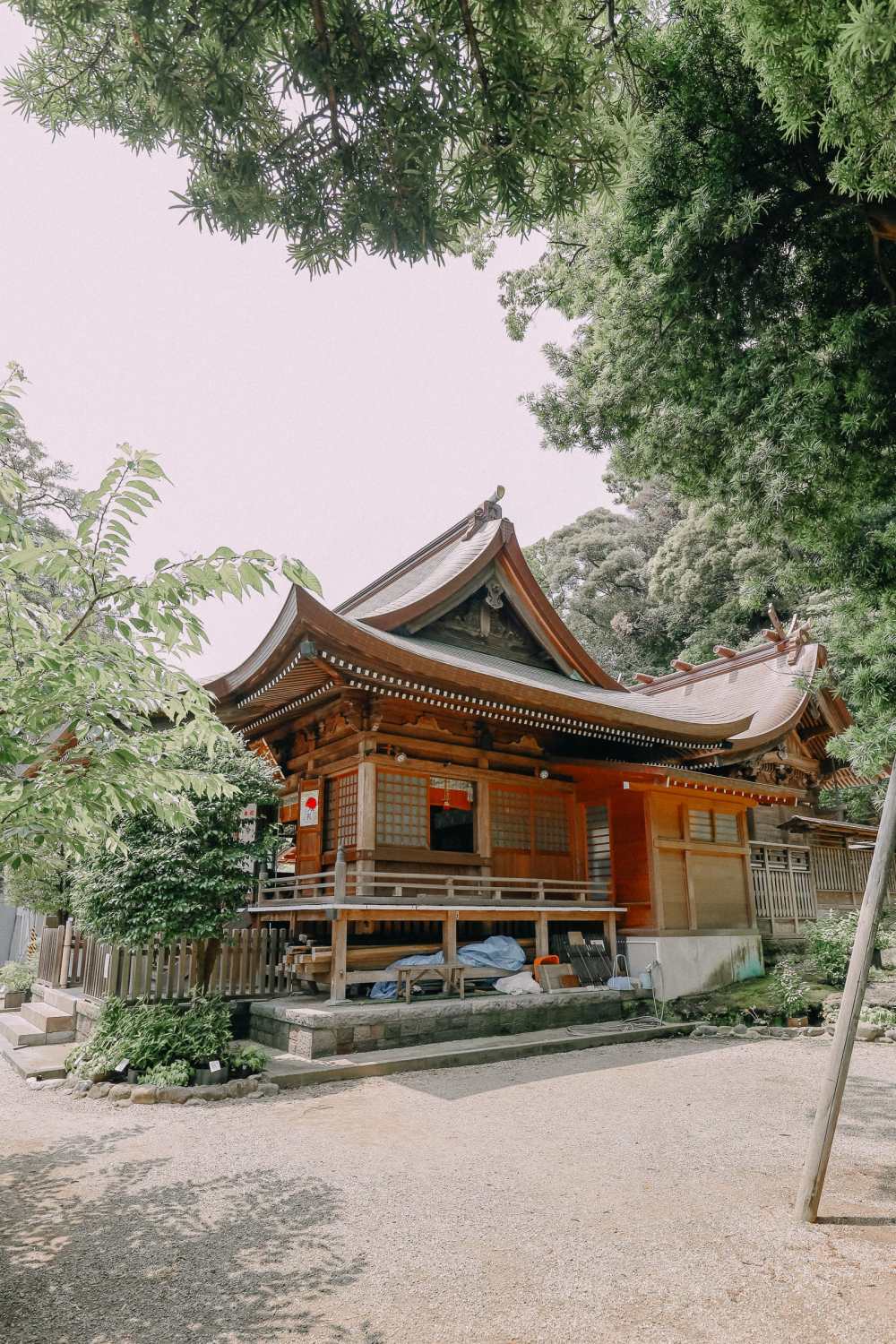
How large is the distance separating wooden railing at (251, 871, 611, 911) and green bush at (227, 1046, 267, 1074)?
1.88 meters

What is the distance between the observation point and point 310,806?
38.4 ft

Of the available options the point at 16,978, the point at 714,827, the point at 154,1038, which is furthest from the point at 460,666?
the point at 16,978

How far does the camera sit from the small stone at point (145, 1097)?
6734 mm

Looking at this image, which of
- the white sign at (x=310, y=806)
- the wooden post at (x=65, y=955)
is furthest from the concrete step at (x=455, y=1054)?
the wooden post at (x=65, y=955)

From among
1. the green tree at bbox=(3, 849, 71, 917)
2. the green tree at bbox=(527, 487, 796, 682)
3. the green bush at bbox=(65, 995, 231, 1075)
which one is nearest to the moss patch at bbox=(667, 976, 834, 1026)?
the green bush at bbox=(65, 995, 231, 1075)

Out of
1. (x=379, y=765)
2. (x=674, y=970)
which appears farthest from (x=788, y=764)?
(x=379, y=765)

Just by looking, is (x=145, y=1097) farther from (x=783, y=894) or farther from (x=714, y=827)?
(x=783, y=894)

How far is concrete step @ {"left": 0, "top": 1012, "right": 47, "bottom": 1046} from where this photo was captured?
31.4 ft

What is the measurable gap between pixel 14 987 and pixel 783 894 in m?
14.8

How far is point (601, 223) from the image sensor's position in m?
7.31

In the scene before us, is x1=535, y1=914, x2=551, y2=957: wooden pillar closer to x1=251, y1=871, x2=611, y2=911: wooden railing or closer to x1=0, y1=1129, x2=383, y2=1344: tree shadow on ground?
x1=251, y1=871, x2=611, y2=911: wooden railing

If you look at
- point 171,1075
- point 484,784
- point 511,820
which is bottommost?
point 171,1075

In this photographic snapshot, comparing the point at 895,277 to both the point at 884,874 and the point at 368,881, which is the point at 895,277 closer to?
the point at 884,874

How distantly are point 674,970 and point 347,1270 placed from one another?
922cm
